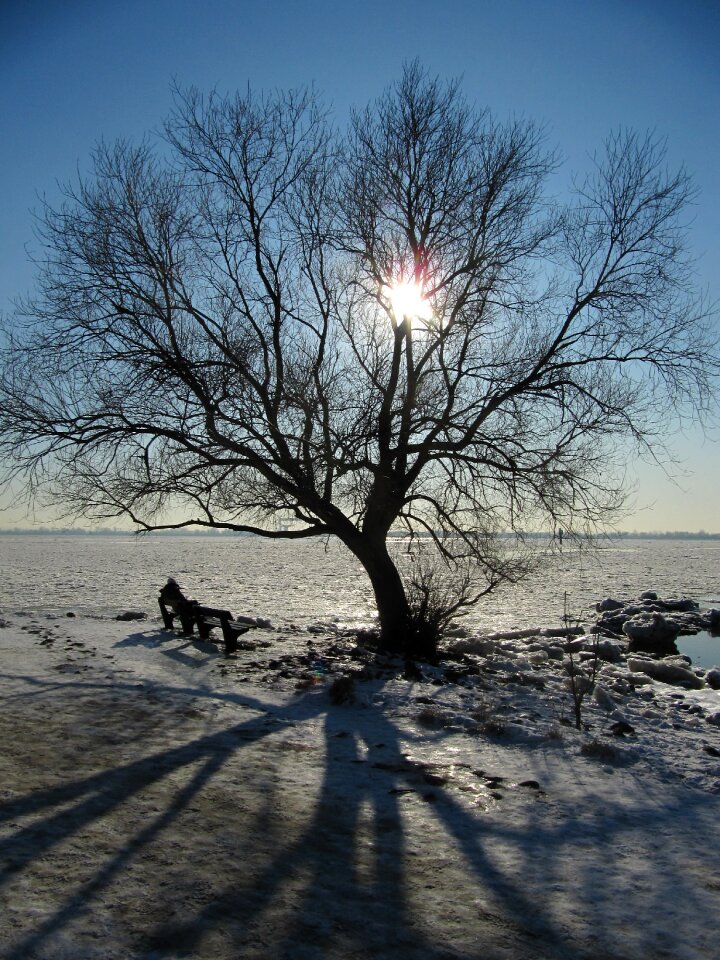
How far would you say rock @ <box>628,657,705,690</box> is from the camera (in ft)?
35.4

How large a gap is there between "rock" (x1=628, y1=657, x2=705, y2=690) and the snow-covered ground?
2.46 m

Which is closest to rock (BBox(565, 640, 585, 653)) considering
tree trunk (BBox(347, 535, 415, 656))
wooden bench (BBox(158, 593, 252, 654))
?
tree trunk (BBox(347, 535, 415, 656))

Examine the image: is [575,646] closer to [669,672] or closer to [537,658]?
[537,658]

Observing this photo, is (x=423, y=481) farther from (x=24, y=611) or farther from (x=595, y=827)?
(x=24, y=611)

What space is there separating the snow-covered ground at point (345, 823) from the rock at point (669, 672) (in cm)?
246

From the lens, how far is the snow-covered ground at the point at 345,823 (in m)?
3.16

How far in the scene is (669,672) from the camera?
1103 cm

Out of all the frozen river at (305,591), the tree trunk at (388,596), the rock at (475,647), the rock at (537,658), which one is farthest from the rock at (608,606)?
the tree trunk at (388,596)

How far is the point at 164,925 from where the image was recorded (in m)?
3.14

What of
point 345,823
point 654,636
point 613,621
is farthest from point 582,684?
point 613,621

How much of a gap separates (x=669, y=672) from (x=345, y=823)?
27.3 ft

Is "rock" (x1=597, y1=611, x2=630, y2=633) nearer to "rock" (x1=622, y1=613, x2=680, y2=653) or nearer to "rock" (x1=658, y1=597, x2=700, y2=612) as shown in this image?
"rock" (x1=622, y1=613, x2=680, y2=653)

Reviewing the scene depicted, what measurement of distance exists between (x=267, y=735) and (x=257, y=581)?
24008mm

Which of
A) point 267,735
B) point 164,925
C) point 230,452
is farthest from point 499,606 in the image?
point 164,925
